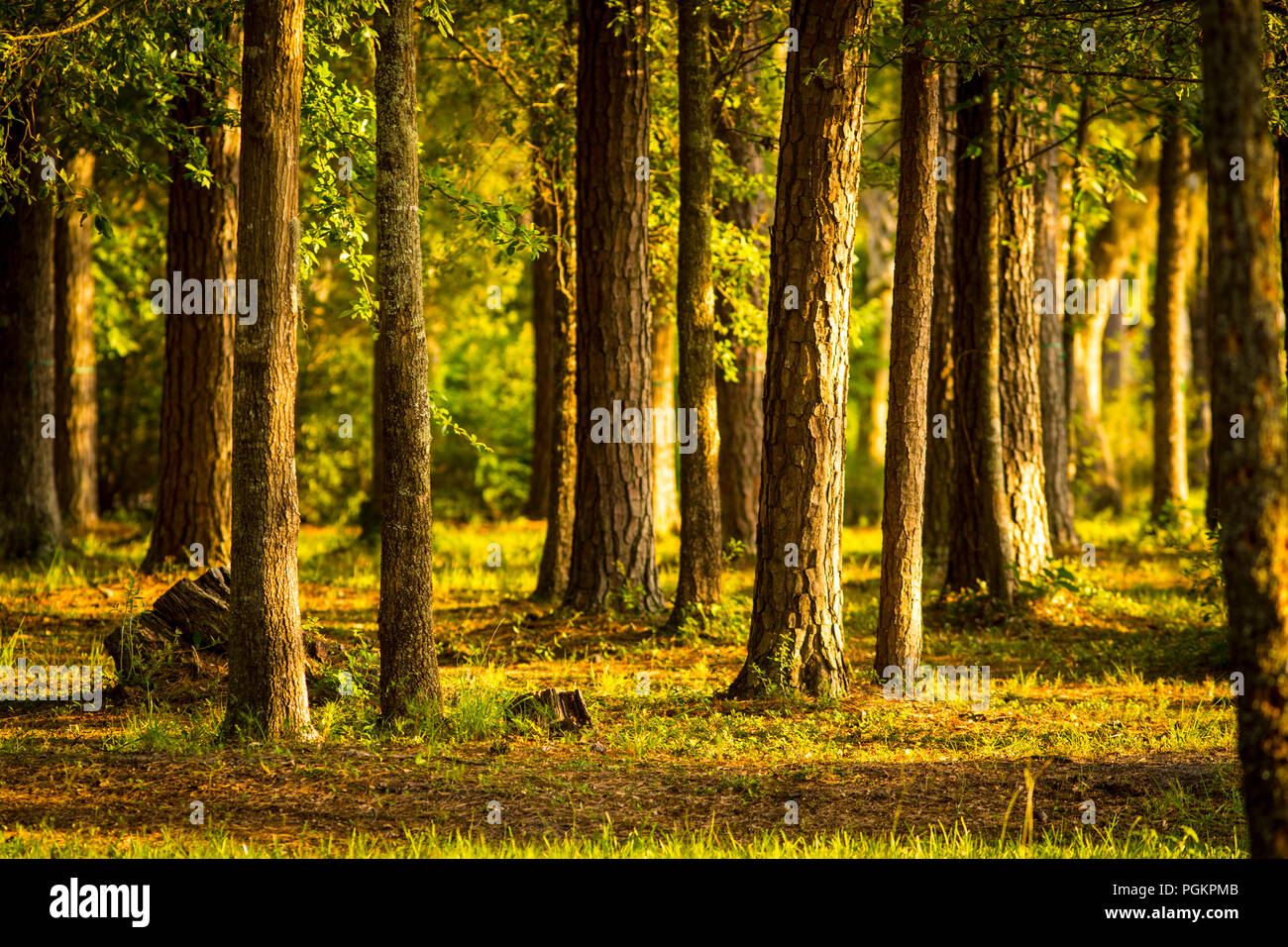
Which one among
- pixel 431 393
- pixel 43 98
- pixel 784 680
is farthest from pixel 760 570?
pixel 43 98

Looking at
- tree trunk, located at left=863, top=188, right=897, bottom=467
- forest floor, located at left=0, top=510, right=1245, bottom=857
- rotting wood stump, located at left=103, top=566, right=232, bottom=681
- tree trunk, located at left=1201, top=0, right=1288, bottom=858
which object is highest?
tree trunk, located at left=863, top=188, right=897, bottom=467

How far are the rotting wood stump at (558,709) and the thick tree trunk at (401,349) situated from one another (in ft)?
3.27

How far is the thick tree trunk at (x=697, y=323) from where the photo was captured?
11469 mm

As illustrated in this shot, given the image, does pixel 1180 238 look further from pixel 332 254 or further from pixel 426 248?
pixel 332 254

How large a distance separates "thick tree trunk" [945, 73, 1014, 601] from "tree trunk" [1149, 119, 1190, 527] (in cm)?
767

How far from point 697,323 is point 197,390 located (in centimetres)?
597

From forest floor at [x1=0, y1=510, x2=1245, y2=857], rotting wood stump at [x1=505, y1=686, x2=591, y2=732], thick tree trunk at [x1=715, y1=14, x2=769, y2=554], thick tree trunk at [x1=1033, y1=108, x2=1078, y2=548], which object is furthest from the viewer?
thick tree trunk at [x1=1033, y1=108, x2=1078, y2=548]

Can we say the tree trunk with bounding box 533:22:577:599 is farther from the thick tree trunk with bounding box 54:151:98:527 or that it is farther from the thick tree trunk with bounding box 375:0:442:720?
the thick tree trunk with bounding box 54:151:98:527

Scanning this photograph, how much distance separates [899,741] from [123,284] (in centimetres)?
2116

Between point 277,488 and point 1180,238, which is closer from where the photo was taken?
point 277,488

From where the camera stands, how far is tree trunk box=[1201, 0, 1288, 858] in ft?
13.6

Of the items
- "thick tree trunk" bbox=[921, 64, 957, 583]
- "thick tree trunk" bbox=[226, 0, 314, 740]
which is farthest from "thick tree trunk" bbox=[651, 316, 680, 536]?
"thick tree trunk" bbox=[226, 0, 314, 740]

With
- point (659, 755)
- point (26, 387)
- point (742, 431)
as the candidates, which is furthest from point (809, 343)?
point (26, 387)

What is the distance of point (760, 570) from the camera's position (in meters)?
8.99
